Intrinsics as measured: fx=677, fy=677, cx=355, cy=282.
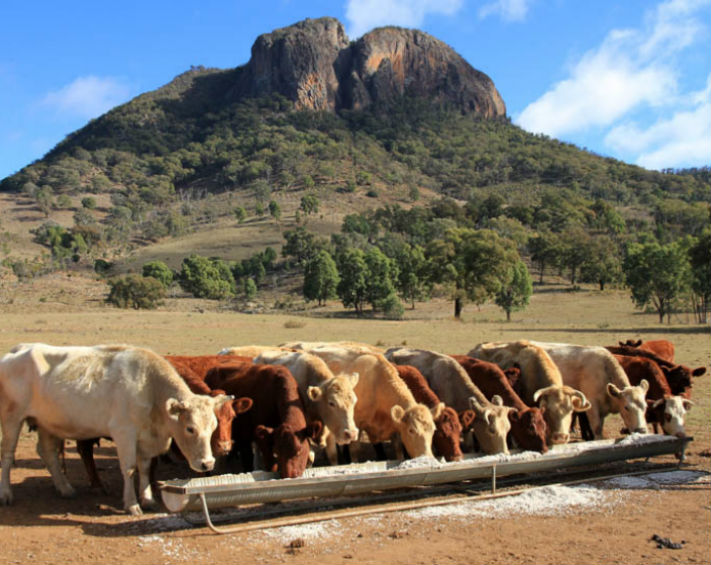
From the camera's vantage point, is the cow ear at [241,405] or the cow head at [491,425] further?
the cow head at [491,425]

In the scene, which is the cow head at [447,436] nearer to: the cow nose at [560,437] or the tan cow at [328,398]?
the tan cow at [328,398]

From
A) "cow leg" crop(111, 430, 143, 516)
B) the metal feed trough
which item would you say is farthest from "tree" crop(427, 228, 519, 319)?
"cow leg" crop(111, 430, 143, 516)

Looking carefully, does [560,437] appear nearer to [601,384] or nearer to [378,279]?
[601,384]

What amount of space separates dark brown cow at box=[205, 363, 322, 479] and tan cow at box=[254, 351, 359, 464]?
332 mm

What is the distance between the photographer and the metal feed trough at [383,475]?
8.20 meters

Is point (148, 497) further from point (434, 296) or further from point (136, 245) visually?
point (136, 245)

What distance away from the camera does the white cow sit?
8838 mm

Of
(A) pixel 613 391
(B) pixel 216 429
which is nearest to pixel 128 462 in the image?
(B) pixel 216 429

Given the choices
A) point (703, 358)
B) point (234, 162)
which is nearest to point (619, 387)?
point (703, 358)

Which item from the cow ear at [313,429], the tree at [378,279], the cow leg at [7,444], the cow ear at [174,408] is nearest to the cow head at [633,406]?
the cow ear at [313,429]

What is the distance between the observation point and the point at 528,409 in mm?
10719

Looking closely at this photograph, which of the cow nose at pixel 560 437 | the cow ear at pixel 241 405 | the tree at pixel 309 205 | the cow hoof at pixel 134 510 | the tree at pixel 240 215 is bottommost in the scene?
the cow hoof at pixel 134 510

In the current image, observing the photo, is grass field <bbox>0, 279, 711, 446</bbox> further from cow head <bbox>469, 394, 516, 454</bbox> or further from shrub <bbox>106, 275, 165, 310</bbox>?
shrub <bbox>106, 275, 165, 310</bbox>

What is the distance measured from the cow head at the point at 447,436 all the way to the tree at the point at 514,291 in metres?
51.9
